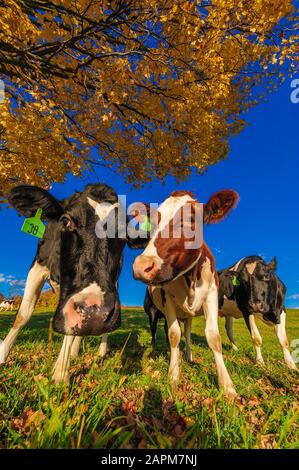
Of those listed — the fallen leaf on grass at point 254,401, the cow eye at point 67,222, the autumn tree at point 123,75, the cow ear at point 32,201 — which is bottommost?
the fallen leaf on grass at point 254,401

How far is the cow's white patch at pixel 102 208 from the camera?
3.77 m

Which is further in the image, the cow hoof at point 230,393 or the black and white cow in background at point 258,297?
the black and white cow in background at point 258,297

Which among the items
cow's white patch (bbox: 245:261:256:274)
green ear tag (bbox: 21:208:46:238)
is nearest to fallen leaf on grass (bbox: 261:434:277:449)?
green ear tag (bbox: 21:208:46:238)

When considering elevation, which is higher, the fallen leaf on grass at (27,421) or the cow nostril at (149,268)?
the cow nostril at (149,268)

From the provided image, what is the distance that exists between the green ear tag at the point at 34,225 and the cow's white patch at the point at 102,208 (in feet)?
2.74

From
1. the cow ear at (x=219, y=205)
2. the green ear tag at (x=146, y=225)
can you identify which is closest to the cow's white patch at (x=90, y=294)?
the green ear tag at (x=146, y=225)

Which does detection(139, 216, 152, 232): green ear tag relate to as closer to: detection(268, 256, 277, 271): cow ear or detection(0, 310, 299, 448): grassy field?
detection(0, 310, 299, 448): grassy field

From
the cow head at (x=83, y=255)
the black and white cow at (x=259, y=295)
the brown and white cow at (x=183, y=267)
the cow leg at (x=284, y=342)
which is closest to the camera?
the cow head at (x=83, y=255)

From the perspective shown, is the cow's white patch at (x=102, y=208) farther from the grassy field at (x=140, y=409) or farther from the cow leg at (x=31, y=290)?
the cow leg at (x=31, y=290)

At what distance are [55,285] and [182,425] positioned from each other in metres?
2.82

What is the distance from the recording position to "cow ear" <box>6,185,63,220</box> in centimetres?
401

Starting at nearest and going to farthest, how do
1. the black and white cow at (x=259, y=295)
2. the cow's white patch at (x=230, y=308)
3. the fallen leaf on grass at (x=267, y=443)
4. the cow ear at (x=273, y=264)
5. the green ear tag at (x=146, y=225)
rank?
the fallen leaf on grass at (x=267, y=443) < the green ear tag at (x=146, y=225) < the black and white cow at (x=259, y=295) < the cow ear at (x=273, y=264) < the cow's white patch at (x=230, y=308)

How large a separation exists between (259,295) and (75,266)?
17.5ft

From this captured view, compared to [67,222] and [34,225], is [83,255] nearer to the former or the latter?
[67,222]
